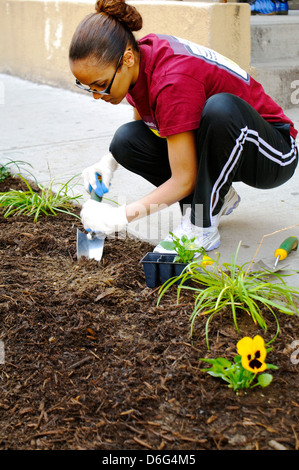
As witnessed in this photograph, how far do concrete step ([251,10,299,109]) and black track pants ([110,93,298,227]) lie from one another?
92.3 inches

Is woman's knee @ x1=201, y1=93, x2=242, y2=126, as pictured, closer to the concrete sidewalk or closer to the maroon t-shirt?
the maroon t-shirt

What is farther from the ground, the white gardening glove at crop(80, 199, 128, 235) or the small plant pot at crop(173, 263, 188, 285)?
the white gardening glove at crop(80, 199, 128, 235)

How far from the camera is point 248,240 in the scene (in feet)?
8.28

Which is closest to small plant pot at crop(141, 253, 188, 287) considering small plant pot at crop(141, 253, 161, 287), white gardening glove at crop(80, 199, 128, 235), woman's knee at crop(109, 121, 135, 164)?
small plant pot at crop(141, 253, 161, 287)

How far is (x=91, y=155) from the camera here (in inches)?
157

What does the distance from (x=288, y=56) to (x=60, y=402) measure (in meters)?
4.42

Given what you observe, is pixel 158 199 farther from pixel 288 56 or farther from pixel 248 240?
pixel 288 56

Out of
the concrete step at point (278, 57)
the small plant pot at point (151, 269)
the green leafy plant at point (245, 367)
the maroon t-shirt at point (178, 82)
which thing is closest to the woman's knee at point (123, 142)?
the maroon t-shirt at point (178, 82)

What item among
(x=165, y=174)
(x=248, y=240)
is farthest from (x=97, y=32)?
(x=248, y=240)

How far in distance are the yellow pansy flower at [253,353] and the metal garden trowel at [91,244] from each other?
41.3 inches

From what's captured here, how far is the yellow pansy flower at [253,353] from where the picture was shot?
1.50 meters

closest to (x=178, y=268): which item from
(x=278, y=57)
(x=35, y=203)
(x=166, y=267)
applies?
(x=166, y=267)

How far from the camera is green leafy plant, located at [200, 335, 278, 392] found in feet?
4.91

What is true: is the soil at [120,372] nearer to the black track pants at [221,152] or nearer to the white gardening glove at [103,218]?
the white gardening glove at [103,218]
